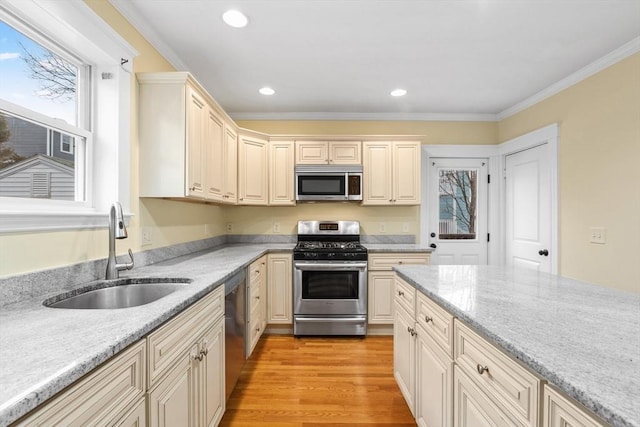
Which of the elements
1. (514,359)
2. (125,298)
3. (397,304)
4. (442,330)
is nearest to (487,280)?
(442,330)

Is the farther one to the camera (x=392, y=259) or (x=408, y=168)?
(x=408, y=168)

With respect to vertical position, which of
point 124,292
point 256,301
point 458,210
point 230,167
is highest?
point 230,167

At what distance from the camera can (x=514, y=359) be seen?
0.85m

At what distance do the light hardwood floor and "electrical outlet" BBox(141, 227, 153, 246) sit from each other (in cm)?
124

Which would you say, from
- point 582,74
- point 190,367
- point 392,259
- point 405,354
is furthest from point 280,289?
point 582,74

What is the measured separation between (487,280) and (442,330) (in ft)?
1.52

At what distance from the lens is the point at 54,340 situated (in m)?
0.82

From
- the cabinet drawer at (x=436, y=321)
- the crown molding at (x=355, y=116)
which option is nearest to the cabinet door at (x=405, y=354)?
the cabinet drawer at (x=436, y=321)

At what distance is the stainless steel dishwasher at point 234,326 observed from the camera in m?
1.88

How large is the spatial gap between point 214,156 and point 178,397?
186 cm

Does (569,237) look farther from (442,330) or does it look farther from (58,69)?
(58,69)

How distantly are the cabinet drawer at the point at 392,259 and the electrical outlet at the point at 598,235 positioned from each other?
1392 millimetres

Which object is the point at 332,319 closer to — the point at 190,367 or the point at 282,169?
the point at 282,169

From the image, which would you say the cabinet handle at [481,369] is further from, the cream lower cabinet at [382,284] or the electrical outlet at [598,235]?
the electrical outlet at [598,235]
